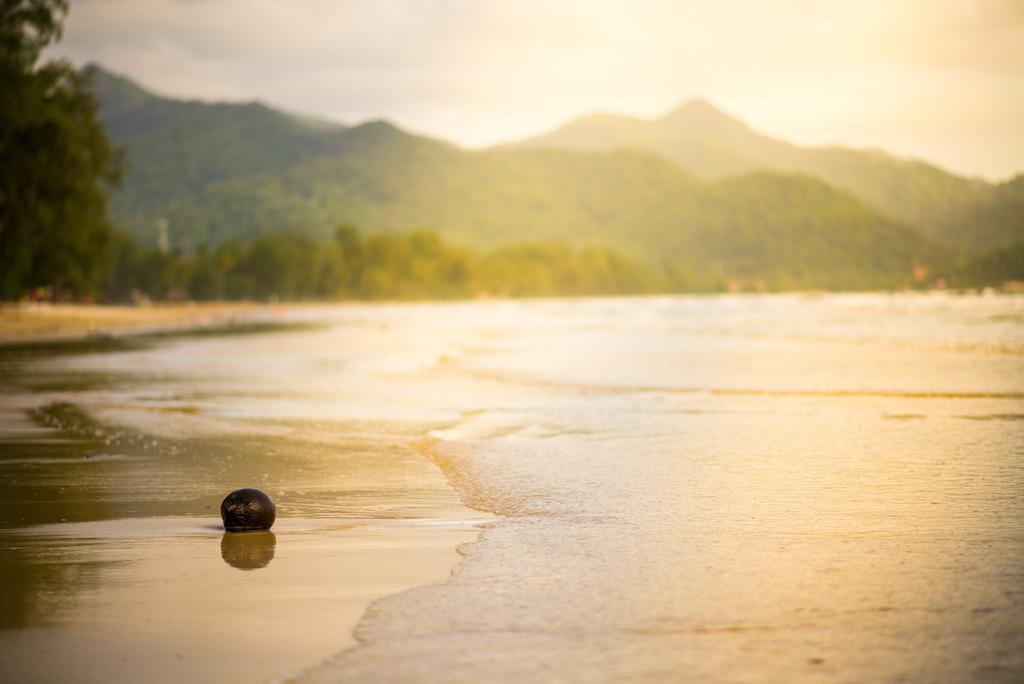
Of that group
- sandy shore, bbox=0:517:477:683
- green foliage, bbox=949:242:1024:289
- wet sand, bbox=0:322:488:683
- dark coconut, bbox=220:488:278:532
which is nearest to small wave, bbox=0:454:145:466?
wet sand, bbox=0:322:488:683

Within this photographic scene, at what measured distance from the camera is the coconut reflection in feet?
25.3

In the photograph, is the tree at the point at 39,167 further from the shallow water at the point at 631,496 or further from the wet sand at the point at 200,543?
the wet sand at the point at 200,543

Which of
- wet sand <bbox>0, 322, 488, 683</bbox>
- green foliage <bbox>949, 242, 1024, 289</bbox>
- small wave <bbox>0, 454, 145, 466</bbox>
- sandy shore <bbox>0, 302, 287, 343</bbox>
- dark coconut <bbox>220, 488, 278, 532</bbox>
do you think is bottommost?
small wave <bbox>0, 454, 145, 466</bbox>

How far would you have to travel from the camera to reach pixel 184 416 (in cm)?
1862

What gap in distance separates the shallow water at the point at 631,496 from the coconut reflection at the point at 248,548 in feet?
3.45

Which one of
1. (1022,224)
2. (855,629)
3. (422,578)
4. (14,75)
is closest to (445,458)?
(422,578)

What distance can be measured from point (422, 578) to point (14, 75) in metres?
53.1

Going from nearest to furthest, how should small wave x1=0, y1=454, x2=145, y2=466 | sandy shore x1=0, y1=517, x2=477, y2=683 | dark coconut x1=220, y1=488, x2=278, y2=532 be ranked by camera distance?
sandy shore x1=0, y1=517, x2=477, y2=683 < dark coconut x1=220, y1=488, x2=278, y2=532 < small wave x1=0, y1=454, x2=145, y2=466

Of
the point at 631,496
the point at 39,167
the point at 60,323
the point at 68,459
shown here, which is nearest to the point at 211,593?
the point at 631,496

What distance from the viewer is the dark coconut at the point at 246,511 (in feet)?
28.5

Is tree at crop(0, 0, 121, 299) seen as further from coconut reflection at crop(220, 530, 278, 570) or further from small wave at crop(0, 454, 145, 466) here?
coconut reflection at crop(220, 530, 278, 570)

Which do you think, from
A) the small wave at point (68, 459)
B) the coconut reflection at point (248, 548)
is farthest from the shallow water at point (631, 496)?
the coconut reflection at point (248, 548)

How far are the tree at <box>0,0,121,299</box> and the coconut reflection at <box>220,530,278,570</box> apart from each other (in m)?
50.6

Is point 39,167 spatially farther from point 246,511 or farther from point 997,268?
point 997,268
